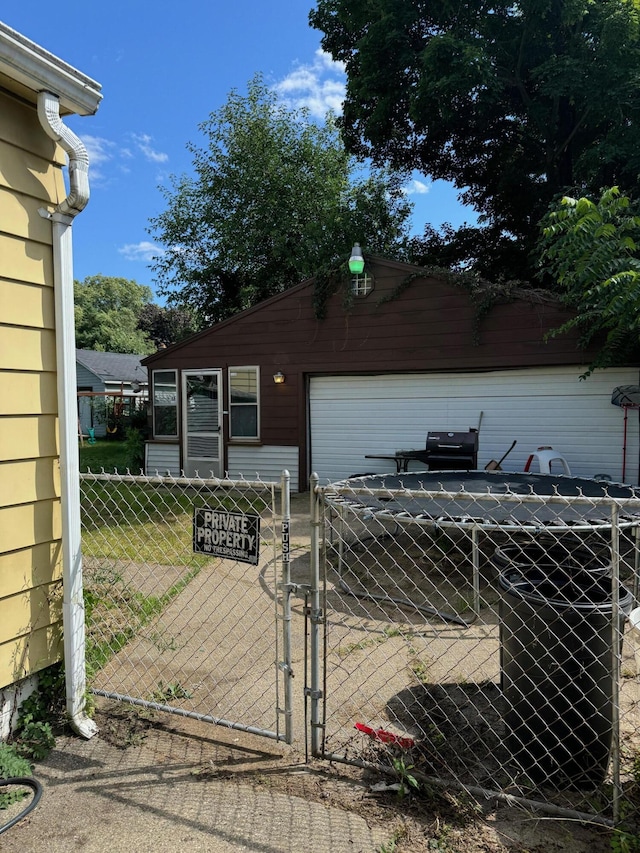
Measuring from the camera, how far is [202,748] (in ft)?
7.30

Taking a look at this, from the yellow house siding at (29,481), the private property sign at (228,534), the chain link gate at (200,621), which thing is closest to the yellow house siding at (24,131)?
the yellow house siding at (29,481)

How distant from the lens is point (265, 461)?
9.62 meters

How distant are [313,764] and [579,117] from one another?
14.1 metres

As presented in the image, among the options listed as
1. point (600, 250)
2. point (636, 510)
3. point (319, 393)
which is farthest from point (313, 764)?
point (319, 393)

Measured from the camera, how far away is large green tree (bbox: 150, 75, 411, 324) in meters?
16.8

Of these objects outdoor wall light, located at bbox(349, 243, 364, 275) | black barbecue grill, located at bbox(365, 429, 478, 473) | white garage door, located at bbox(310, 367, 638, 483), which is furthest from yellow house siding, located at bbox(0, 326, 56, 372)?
white garage door, located at bbox(310, 367, 638, 483)

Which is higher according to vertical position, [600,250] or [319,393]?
[600,250]

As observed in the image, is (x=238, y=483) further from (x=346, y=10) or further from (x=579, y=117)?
(x=346, y=10)

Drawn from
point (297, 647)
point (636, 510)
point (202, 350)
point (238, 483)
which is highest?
point (202, 350)

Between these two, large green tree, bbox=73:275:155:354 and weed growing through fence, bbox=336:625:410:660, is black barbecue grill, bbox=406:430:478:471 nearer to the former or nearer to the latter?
weed growing through fence, bbox=336:625:410:660

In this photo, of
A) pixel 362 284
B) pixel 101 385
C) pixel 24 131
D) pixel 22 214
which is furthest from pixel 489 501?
pixel 101 385

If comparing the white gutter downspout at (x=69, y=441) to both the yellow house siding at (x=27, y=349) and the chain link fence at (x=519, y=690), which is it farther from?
the chain link fence at (x=519, y=690)

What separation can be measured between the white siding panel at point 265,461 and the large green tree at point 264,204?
330 inches

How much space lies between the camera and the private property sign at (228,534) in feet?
7.18
